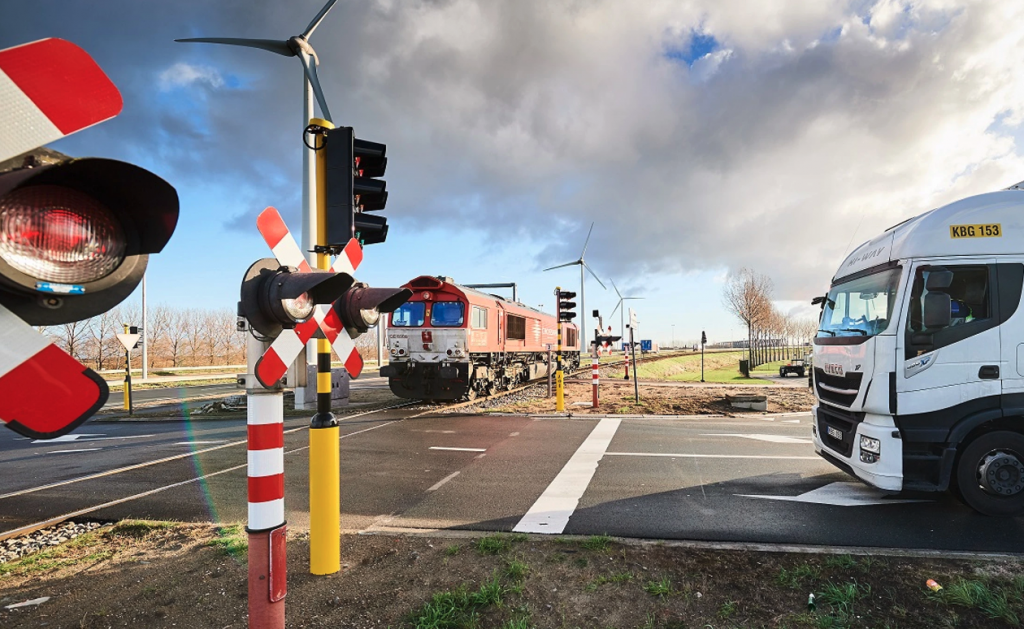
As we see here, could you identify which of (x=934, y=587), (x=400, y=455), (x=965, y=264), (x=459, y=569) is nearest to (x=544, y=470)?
(x=400, y=455)

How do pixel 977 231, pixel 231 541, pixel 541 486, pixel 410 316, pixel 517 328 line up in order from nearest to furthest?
pixel 231 541
pixel 977 231
pixel 541 486
pixel 410 316
pixel 517 328

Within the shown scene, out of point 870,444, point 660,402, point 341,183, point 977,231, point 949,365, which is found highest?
point 341,183

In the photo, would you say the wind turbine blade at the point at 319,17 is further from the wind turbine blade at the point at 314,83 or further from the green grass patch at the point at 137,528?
the green grass patch at the point at 137,528

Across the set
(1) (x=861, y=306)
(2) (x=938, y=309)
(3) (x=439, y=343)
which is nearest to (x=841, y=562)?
(2) (x=938, y=309)

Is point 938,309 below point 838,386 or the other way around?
the other way around

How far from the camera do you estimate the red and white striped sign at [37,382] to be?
107 centimetres

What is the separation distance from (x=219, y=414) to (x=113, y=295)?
47.5ft

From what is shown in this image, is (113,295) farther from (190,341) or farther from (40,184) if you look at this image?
(190,341)

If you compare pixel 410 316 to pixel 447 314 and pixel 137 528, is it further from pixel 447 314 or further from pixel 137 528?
pixel 137 528

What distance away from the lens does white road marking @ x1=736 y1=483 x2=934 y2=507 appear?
544 centimetres

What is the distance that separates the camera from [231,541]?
13.4 feet

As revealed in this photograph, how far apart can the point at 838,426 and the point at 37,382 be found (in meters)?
6.58

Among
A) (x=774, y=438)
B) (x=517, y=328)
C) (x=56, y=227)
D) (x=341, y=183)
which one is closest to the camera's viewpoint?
(x=56, y=227)

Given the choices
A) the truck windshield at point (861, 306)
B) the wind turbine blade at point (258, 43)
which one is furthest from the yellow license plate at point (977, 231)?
the wind turbine blade at point (258, 43)
